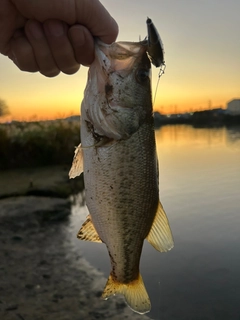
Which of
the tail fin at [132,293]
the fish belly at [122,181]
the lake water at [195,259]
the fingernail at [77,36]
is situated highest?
the fingernail at [77,36]

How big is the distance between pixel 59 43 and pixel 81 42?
5.6 inches

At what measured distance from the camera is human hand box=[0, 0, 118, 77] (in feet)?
7.75

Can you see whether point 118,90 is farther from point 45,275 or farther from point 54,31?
point 45,275

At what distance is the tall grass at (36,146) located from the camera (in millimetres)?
19594

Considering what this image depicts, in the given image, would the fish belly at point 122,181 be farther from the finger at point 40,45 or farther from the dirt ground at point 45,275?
the dirt ground at point 45,275

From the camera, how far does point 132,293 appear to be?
282cm

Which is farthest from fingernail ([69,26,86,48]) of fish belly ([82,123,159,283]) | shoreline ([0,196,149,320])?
shoreline ([0,196,149,320])

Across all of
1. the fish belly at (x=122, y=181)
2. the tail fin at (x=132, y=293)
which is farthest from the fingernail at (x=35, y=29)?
the tail fin at (x=132, y=293)

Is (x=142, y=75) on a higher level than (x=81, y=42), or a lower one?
lower

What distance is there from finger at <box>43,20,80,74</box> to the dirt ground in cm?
458

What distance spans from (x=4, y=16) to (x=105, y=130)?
99cm

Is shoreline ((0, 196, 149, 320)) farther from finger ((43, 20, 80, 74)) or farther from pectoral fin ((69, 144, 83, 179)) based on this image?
finger ((43, 20, 80, 74))

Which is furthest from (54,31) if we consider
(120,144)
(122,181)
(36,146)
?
(36,146)

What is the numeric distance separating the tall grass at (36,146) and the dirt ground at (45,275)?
27.3ft
